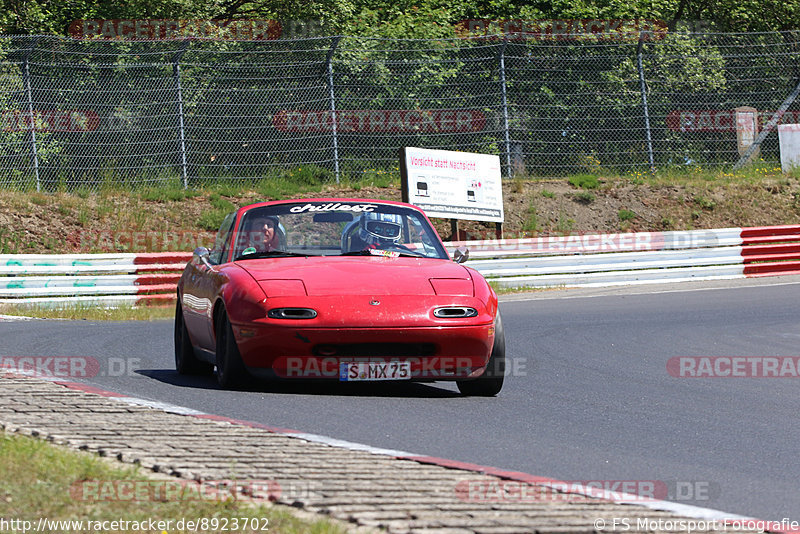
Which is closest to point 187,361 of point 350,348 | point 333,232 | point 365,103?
point 333,232

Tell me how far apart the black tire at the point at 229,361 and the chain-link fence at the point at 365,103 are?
15658 millimetres

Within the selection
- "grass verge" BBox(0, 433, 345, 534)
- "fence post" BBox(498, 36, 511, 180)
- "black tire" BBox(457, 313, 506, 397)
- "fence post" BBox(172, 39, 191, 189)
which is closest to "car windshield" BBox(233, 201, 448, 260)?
"black tire" BBox(457, 313, 506, 397)

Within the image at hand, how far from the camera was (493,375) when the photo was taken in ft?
27.0

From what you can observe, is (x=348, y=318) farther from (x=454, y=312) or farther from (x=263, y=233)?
(x=263, y=233)

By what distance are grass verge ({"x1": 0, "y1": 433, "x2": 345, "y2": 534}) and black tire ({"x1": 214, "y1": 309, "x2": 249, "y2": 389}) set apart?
123 inches

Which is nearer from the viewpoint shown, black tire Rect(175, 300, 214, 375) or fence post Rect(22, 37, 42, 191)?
black tire Rect(175, 300, 214, 375)

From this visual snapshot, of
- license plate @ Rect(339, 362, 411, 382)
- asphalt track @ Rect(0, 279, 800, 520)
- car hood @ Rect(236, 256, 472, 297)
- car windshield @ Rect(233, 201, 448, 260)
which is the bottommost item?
asphalt track @ Rect(0, 279, 800, 520)

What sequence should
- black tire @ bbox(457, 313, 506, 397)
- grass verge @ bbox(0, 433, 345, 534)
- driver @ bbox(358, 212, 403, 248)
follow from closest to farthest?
grass verge @ bbox(0, 433, 345, 534) → black tire @ bbox(457, 313, 506, 397) → driver @ bbox(358, 212, 403, 248)

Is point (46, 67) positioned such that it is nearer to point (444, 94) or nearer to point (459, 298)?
point (444, 94)

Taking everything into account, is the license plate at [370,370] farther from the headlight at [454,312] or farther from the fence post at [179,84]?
the fence post at [179,84]

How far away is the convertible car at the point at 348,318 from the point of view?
7.72 m

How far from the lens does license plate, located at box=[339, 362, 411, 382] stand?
7762 mm

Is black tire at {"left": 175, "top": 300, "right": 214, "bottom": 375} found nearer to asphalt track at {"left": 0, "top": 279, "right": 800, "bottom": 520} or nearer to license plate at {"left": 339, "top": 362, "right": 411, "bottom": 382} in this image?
asphalt track at {"left": 0, "top": 279, "right": 800, "bottom": 520}

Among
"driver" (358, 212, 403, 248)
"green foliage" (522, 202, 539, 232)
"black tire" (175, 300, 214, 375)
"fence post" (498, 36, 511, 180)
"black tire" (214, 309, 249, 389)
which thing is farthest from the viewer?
"green foliage" (522, 202, 539, 232)
